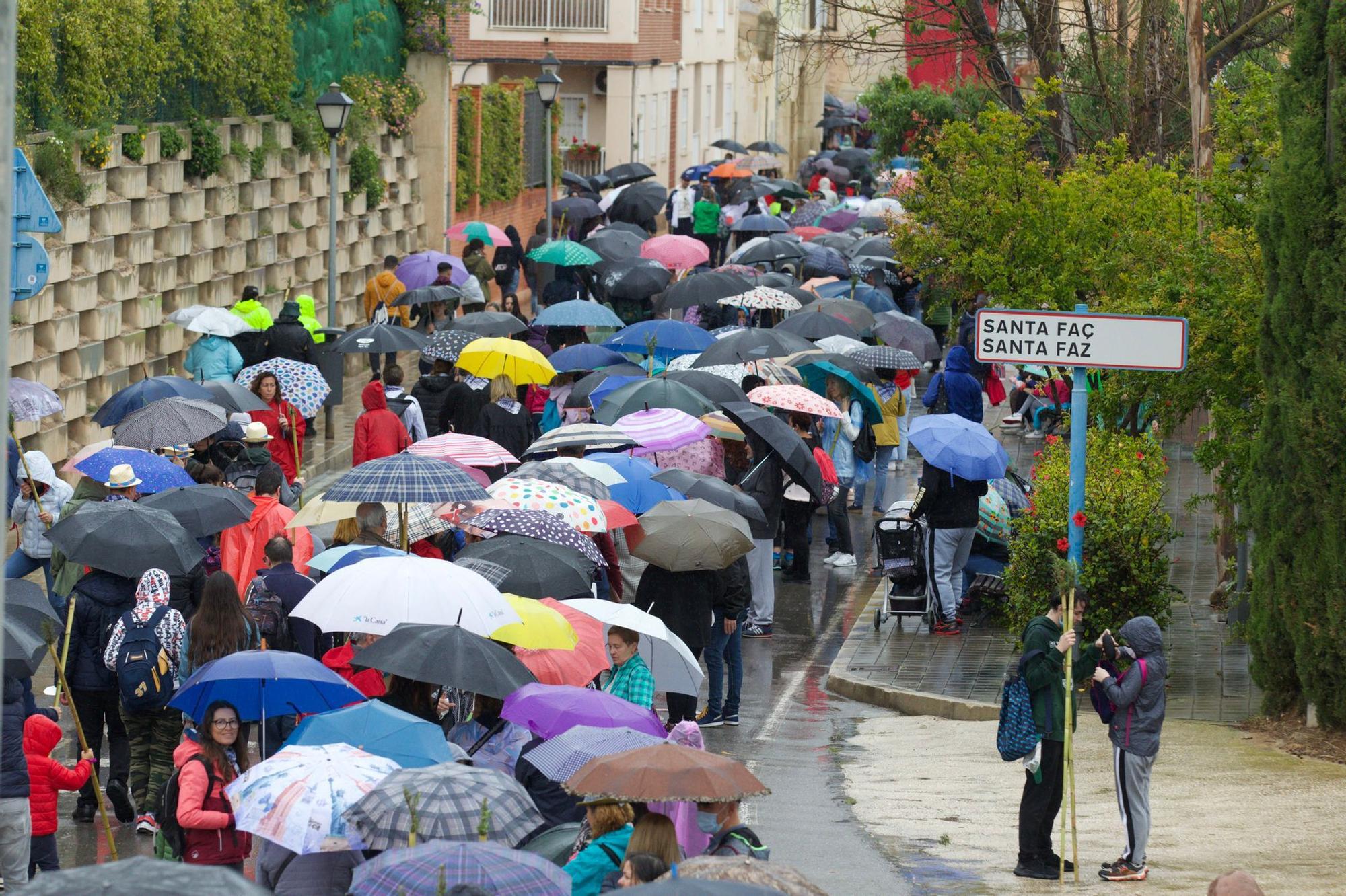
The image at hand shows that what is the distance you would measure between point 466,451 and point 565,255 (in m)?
12.1

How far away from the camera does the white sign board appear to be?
9.59 meters

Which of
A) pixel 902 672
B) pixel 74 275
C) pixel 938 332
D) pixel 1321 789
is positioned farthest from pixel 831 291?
pixel 1321 789

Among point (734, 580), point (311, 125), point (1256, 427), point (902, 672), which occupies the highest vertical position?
point (311, 125)

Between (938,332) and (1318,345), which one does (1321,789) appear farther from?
(938,332)

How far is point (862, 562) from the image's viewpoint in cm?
1759

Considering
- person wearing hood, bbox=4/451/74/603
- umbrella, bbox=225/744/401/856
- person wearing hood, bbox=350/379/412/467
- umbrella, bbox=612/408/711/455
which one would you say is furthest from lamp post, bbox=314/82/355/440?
umbrella, bbox=225/744/401/856

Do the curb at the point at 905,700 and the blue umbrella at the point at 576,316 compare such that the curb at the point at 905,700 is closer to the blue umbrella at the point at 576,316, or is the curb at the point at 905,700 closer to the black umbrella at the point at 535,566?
the black umbrella at the point at 535,566

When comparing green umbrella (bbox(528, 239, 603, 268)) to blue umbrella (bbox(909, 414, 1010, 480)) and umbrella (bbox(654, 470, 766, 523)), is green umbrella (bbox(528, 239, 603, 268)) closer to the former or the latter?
blue umbrella (bbox(909, 414, 1010, 480))

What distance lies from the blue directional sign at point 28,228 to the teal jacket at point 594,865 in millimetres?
3183

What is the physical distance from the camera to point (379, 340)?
1834cm

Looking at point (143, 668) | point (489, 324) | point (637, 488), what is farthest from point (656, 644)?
point (489, 324)

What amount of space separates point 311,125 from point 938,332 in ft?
34.1

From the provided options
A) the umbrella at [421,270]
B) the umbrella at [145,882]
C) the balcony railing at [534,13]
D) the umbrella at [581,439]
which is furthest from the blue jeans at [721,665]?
the balcony railing at [534,13]

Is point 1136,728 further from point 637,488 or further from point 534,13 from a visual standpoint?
point 534,13
